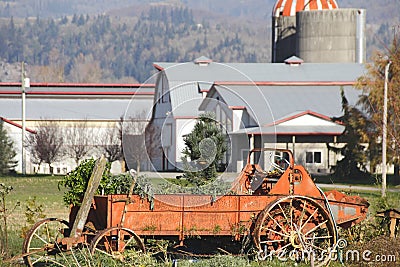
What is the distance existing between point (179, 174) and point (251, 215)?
1665mm

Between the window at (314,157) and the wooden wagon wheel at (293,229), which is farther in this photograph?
the window at (314,157)

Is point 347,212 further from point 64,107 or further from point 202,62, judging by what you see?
point 64,107

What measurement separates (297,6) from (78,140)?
27541 millimetres

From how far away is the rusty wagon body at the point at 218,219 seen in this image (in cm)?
1095

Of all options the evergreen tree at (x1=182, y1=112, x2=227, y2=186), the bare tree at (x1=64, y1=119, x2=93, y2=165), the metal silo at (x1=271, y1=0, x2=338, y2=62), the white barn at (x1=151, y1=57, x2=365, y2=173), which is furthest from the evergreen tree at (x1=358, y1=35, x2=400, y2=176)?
the metal silo at (x1=271, y1=0, x2=338, y2=62)

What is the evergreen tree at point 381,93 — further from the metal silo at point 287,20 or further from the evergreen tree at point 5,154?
the metal silo at point 287,20

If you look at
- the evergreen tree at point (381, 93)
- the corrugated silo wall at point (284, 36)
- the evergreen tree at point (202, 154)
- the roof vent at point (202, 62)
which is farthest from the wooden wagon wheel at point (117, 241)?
the corrugated silo wall at point (284, 36)

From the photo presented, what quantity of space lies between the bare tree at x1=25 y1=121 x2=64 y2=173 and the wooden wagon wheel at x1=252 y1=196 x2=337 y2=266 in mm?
50921

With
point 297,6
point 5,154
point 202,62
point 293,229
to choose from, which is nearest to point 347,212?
point 293,229

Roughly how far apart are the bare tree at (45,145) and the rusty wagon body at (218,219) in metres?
50.7

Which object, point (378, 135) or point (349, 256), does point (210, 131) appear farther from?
point (378, 135)

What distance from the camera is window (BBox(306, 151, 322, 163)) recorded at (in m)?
53.2

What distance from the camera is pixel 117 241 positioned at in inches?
424

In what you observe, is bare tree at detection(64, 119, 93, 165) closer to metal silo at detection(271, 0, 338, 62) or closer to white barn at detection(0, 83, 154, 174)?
white barn at detection(0, 83, 154, 174)
